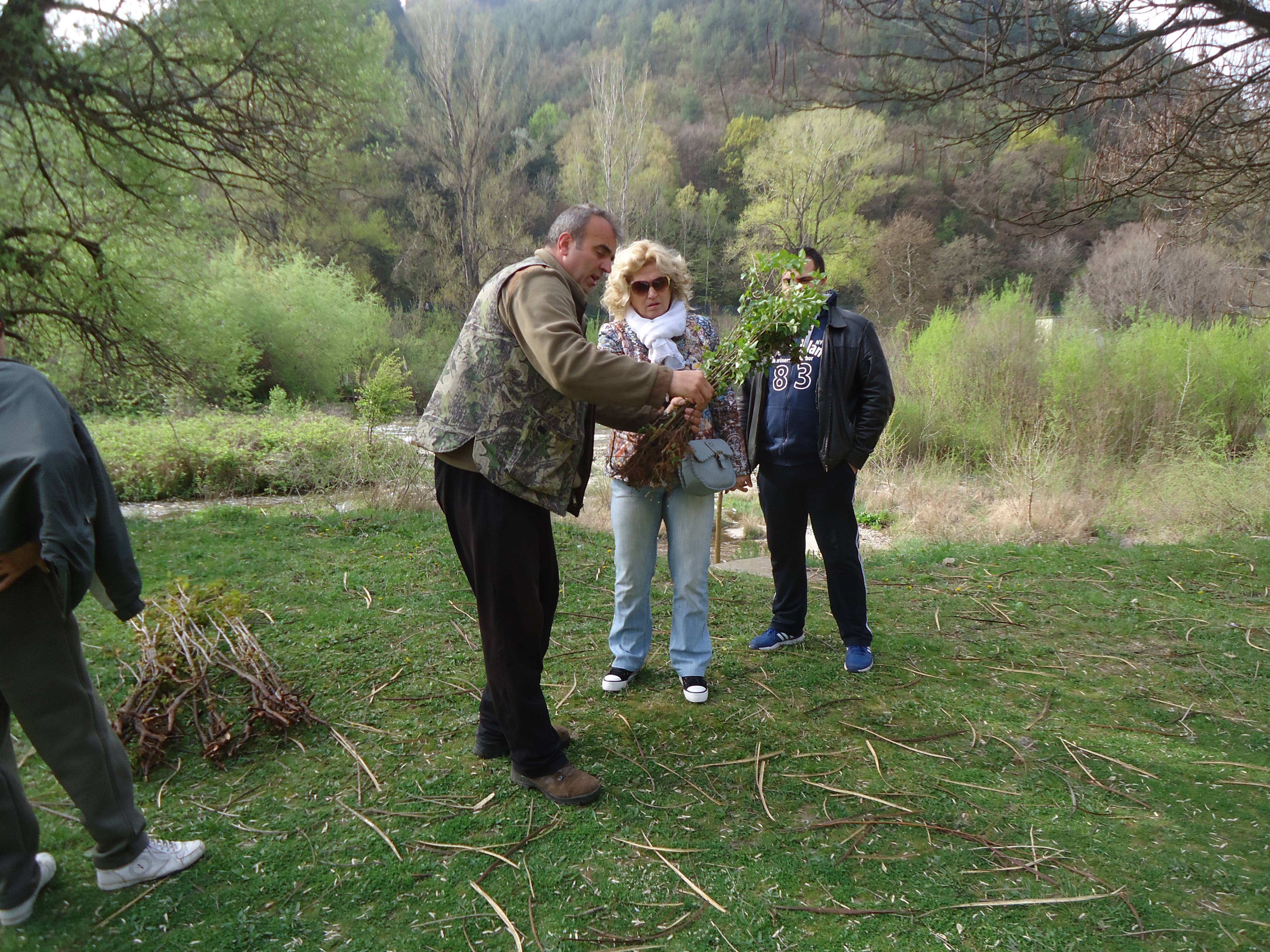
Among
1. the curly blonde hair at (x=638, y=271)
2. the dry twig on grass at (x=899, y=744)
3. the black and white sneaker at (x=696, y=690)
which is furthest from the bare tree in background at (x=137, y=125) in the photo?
the dry twig on grass at (x=899, y=744)

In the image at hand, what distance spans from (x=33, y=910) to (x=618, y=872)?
5.66 ft

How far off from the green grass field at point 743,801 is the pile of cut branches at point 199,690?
91 millimetres

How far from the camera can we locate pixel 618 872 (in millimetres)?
2312

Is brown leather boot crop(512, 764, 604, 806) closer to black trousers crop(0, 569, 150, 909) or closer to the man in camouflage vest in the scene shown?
the man in camouflage vest

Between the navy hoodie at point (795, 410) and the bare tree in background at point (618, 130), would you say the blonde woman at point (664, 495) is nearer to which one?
the navy hoodie at point (795, 410)

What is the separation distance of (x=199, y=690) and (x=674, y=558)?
222 centimetres

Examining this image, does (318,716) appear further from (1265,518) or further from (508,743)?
(1265,518)

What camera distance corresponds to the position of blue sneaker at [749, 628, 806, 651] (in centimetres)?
419

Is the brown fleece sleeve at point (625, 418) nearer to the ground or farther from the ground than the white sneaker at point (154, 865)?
farther from the ground

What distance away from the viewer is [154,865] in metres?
2.24

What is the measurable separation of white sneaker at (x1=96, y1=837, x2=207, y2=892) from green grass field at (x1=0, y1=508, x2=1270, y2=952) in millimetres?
35

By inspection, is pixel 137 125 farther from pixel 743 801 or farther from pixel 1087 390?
pixel 1087 390

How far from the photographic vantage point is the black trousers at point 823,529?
3.84 metres

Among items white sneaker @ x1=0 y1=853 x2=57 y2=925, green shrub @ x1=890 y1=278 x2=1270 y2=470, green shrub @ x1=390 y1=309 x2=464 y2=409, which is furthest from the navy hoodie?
green shrub @ x1=390 y1=309 x2=464 y2=409
